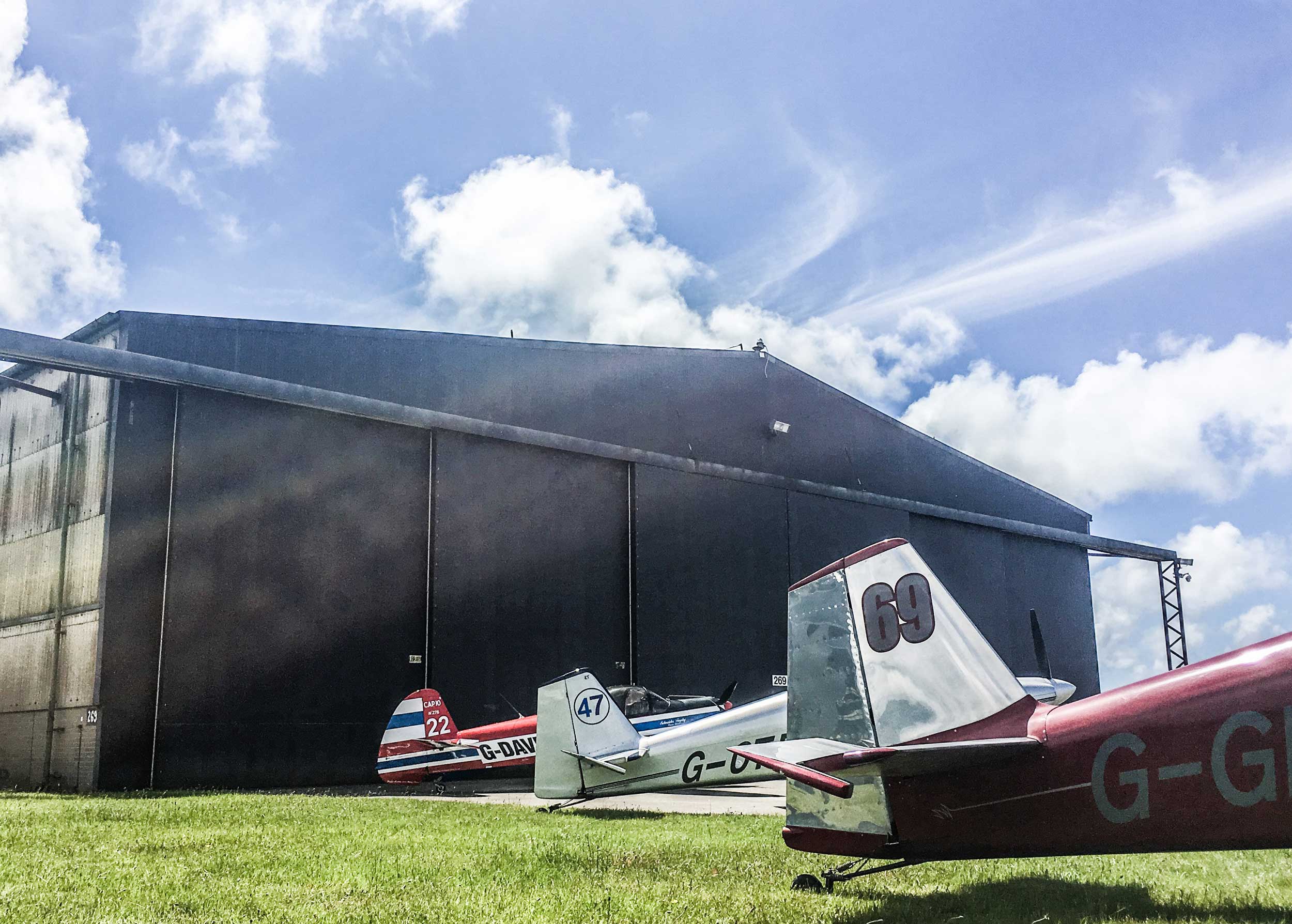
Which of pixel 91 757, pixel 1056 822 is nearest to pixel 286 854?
pixel 1056 822

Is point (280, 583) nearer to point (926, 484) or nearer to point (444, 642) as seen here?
point (444, 642)

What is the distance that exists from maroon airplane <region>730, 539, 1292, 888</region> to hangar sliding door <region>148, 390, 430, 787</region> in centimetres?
1418

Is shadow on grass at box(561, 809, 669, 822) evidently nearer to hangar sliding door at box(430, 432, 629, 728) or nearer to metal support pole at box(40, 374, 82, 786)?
hangar sliding door at box(430, 432, 629, 728)

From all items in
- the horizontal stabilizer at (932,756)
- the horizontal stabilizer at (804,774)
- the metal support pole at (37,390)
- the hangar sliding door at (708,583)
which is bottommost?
the horizontal stabilizer at (804,774)

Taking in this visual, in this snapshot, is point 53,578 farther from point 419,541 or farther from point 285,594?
point 419,541

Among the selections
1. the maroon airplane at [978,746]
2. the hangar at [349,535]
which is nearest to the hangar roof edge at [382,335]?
the hangar at [349,535]

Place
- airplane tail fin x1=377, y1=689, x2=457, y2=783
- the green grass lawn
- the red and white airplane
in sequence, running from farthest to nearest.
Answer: airplane tail fin x1=377, y1=689, x2=457, y2=783, the red and white airplane, the green grass lawn

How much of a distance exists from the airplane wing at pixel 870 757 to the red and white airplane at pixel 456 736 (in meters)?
10.7

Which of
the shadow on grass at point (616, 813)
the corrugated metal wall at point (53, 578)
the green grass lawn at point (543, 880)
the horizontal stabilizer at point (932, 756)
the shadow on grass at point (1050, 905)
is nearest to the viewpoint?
the horizontal stabilizer at point (932, 756)

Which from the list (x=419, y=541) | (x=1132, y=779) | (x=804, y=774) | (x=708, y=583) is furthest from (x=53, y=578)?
(x=1132, y=779)

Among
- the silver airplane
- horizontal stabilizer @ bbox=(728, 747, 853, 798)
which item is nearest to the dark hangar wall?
the silver airplane

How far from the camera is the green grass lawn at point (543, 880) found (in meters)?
5.65

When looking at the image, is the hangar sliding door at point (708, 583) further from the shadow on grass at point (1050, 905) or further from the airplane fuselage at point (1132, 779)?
the airplane fuselage at point (1132, 779)

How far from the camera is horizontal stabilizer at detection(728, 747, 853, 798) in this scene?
5383mm
